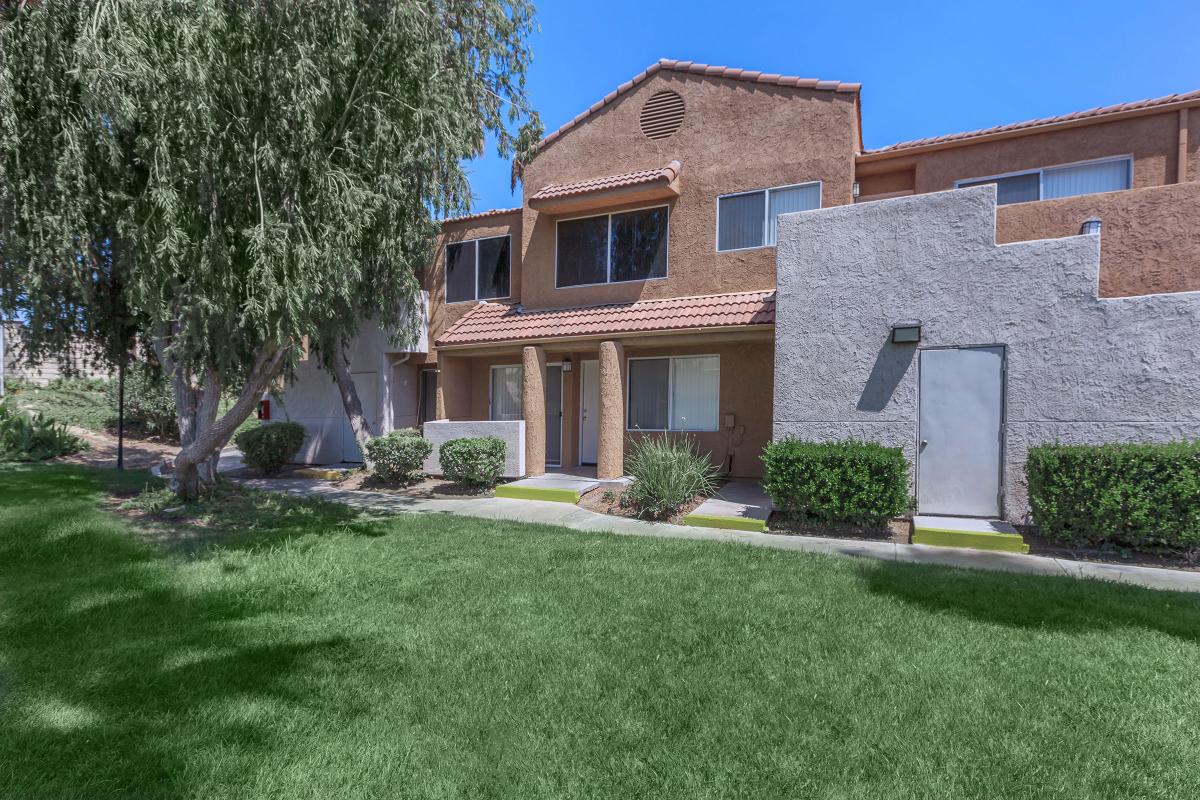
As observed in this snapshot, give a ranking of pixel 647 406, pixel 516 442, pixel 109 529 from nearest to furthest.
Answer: pixel 109 529, pixel 516 442, pixel 647 406

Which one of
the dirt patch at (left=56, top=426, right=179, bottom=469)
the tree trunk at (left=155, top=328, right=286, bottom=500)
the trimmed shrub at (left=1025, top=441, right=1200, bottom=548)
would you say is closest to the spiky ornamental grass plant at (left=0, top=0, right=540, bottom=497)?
the tree trunk at (left=155, top=328, right=286, bottom=500)

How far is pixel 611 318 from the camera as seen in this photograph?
11523mm

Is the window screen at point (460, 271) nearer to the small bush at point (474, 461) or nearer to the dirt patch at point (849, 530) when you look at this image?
the small bush at point (474, 461)

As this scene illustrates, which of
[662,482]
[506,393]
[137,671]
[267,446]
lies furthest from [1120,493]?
[267,446]

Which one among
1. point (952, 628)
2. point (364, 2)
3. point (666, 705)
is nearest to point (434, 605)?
point (666, 705)

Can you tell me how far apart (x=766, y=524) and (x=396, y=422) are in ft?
32.6

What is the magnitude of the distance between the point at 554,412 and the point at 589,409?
0.88 meters

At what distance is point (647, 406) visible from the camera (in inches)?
500

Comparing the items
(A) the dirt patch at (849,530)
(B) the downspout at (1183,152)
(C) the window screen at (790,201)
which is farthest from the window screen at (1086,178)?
(A) the dirt patch at (849,530)

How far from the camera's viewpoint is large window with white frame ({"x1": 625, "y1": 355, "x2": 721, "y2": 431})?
12086 millimetres

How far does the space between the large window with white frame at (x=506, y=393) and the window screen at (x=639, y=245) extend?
3.54 meters

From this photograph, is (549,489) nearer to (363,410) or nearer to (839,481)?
(839,481)

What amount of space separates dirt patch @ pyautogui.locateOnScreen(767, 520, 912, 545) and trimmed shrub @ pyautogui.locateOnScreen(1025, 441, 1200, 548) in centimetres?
148

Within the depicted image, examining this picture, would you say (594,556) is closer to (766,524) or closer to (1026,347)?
(766,524)
